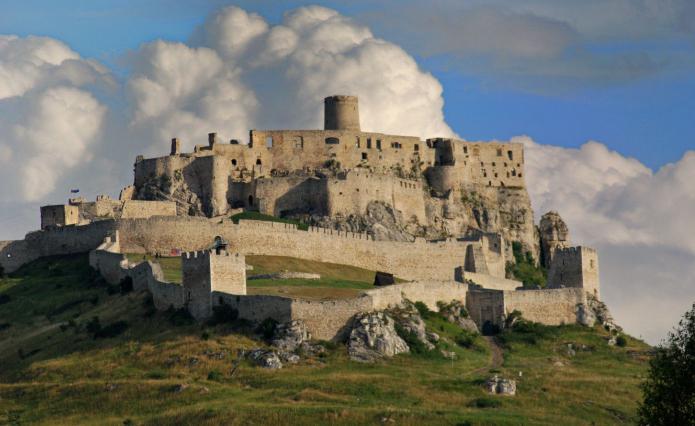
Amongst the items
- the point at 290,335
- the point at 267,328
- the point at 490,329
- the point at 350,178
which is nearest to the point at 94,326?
the point at 267,328

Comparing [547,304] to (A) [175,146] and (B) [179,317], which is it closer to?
(B) [179,317]

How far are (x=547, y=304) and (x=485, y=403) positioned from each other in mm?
21247

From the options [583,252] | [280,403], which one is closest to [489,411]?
[280,403]

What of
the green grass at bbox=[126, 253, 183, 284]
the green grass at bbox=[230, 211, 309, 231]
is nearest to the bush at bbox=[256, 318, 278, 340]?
the green grass at bbox=[126, 253, 183, 284]

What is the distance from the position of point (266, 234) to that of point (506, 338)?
66.9 ft

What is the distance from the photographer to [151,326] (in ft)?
292

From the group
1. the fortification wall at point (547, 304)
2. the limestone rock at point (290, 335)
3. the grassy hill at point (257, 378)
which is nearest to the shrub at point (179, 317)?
the grassy hill at point (257, 378)

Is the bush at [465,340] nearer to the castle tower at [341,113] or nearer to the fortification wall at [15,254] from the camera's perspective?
the fortification wall at [15,254]

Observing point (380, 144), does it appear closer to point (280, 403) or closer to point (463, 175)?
point (463, 175)

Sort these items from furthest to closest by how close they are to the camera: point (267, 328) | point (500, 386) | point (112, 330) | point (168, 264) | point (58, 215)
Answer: point (58, 215) < point (168, 264) < point (112, 330) < point (267, 328) < point (500, 386)

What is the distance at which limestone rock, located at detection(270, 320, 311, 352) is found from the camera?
275 ft

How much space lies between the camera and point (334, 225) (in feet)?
397

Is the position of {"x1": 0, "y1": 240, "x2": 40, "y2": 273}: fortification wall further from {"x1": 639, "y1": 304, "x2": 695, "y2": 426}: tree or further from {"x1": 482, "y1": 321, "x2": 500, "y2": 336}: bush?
{"x1": 639, "y1": 304, "x2": 695, "y2": 426}: tree

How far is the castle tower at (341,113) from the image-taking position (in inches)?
5335
